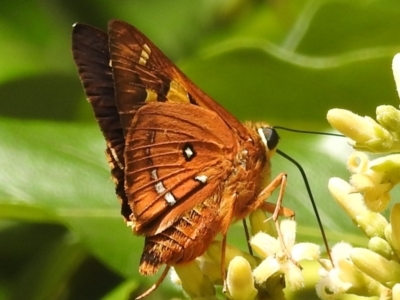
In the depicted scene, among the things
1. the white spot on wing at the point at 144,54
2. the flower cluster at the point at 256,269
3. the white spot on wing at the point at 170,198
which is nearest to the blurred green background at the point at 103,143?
the flower cluster at the point at 256,269

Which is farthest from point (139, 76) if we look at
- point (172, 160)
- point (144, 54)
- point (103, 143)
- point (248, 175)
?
point (103, 143)

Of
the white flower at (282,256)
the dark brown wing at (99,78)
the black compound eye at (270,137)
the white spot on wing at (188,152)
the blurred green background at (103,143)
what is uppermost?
the dark brown wing at (99,78)

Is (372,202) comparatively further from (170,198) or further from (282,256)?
(170,198)

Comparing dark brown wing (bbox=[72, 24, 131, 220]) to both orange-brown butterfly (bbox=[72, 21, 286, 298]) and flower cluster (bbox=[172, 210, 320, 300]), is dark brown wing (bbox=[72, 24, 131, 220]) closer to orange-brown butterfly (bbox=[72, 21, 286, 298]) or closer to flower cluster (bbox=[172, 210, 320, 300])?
orange-brown butterfly (bbox=[72, 21, 286, 298])

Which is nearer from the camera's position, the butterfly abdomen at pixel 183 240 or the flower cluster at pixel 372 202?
the flower cluster at pixel 372 202

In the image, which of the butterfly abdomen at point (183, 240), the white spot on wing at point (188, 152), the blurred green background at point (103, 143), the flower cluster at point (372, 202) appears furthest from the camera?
the blurred green background at point (103, 143)

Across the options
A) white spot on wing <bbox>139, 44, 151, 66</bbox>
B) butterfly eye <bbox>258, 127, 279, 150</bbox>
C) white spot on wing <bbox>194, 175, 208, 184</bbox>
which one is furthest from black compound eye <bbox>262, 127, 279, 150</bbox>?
white spot on wing <bbox>139, 44, 151, 66</bbox>

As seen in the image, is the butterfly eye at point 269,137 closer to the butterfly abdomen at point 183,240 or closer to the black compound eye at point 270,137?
the black compound eye at point 270,137

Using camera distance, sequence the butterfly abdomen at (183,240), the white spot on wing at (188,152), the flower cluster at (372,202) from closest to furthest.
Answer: the flower cluster at (372,202) → the butterfly abdomen at (183,240) → the white spot on wing at (188,152)

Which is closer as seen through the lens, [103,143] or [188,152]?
[188,152]

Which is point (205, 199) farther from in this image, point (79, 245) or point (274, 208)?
point (79, 245)
